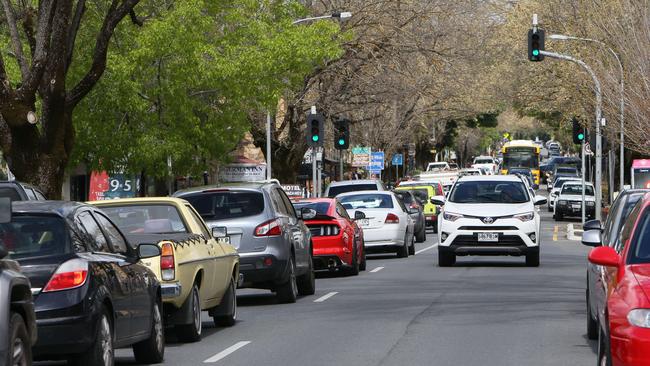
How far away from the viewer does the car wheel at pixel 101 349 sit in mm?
10422

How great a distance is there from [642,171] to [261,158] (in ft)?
96.0

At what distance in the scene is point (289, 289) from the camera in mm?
19172

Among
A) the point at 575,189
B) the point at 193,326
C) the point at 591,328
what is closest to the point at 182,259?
the point at 193,326

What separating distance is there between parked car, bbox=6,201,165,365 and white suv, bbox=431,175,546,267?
1523 centimetres

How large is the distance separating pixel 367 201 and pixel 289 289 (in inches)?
504

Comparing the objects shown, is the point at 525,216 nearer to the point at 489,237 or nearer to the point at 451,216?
the point at 489,237

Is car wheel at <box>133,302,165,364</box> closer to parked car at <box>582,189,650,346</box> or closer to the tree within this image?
parked car at <box>582,189,650,346</box>

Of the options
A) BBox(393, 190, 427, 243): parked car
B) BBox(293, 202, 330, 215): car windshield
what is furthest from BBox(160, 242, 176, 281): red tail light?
BBox(393, 190, 427, 243): parked car

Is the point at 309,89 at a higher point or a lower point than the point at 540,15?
lower

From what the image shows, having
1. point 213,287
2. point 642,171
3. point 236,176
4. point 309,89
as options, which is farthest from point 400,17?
point 213,287

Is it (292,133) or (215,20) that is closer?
(215,20)

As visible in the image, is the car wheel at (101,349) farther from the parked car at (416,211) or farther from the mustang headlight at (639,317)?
the parked car at (416,211)

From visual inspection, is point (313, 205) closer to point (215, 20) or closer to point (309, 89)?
point (215, 20)

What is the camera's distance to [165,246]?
13.7 metres
